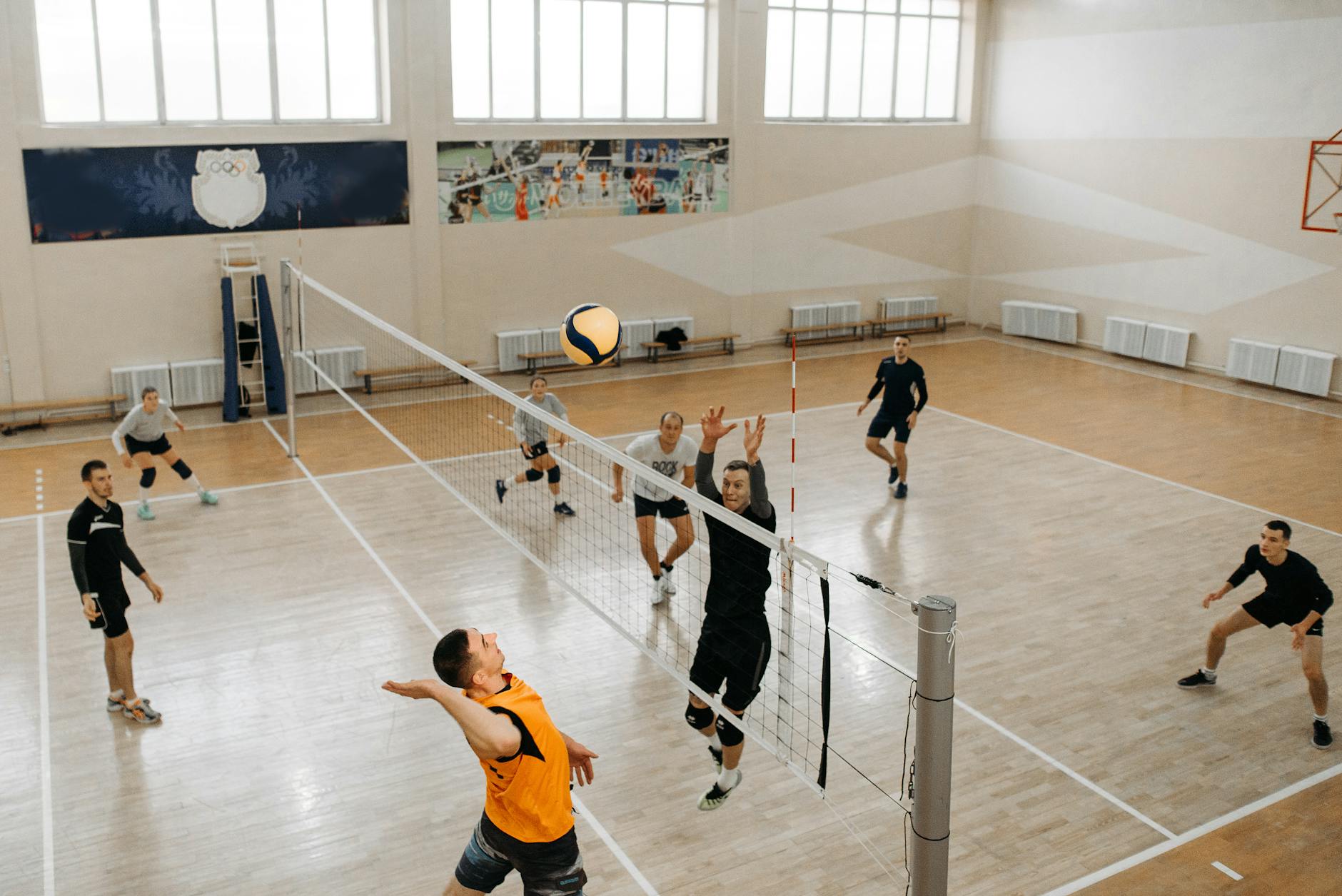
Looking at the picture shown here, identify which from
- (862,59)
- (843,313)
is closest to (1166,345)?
(843,313)

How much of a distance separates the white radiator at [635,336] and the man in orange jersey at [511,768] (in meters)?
14.7

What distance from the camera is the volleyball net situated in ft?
19.1

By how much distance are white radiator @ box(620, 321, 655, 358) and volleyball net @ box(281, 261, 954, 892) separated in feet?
9.28

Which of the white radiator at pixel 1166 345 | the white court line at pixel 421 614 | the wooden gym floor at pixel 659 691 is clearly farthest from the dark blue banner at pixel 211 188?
the white radiator at pixel 1166 345

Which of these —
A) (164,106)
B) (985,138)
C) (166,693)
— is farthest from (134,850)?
(985,138)

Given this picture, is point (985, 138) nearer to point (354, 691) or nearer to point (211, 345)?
point (211, 345)

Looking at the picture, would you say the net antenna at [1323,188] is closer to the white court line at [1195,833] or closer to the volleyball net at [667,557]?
the volleyball net at [667,557]

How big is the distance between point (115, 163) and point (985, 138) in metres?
15.4

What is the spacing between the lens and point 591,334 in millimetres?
10312

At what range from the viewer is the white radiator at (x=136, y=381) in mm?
15508

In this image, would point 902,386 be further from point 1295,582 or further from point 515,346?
point 515,346

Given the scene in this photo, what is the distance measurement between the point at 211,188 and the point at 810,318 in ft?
34.0

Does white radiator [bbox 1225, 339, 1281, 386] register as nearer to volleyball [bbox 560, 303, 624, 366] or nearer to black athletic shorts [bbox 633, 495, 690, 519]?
volleyball [bbox 560, 303, 624, 366]

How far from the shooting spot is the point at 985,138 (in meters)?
22.3
